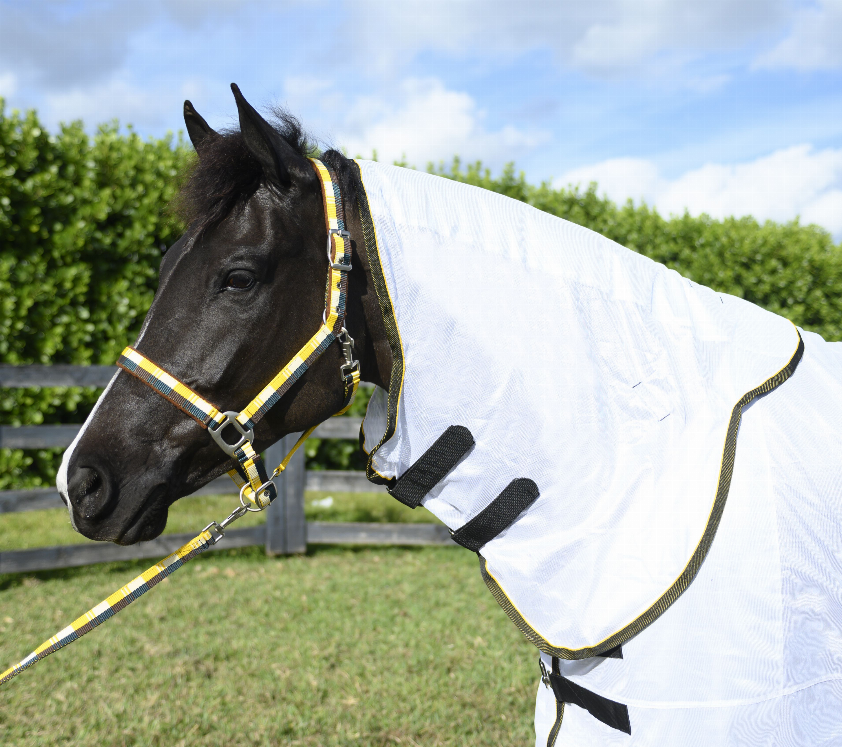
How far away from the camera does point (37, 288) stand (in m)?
5.69

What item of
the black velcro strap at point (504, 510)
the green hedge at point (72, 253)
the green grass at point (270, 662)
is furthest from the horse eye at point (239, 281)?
the green hedge at point (72, 253)

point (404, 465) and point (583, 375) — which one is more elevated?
point (583, 375)

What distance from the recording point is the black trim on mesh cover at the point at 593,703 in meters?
1.26

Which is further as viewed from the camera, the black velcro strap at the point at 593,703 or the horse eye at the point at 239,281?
the horse eye at the point at 239,281

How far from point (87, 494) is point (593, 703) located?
121cm

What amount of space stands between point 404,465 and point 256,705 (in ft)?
8.11

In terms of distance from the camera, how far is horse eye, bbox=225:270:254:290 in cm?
150

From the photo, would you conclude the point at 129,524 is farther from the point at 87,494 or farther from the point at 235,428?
the point at 235,428

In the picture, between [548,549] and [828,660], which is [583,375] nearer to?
[548,549]

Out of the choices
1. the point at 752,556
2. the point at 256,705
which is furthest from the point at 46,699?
the point at 752,556

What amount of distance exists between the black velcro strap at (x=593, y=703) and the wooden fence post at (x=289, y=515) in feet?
14.8

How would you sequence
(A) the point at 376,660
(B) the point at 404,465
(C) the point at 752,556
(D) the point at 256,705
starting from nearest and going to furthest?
(C) the point at 752,556, (B) the point at 404,465, (D) the point at 256,705, (A) the point at 376,660

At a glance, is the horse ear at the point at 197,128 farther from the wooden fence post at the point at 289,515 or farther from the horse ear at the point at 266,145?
the wooden fence post at the point at 289,515

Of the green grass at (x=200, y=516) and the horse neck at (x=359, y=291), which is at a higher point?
the horse neck at (x=359, y=291)
